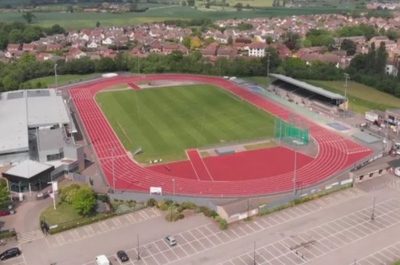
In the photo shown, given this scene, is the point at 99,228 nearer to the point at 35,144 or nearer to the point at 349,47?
the point at 35,144

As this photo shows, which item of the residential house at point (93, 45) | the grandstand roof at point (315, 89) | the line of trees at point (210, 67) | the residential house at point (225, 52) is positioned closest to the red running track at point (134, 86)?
the line of trees at point (210, 67)

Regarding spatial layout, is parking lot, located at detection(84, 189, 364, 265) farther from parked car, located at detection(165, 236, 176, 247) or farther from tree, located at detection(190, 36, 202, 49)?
tree, located at detection(190, 36, 202, 49)

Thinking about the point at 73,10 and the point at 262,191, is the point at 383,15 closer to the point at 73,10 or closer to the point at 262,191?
the point at 73,10

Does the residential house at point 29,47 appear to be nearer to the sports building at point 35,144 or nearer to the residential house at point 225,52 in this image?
the residential house at point 225,52

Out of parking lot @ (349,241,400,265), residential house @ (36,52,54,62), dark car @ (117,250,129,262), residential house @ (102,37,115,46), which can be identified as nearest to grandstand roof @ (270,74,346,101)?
parking lot @ (349,241,400,265)

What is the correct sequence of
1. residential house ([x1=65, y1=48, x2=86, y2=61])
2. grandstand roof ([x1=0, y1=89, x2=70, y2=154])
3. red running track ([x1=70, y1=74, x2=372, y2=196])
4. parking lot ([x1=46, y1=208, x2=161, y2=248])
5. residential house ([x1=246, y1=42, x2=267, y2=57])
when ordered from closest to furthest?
parking lot ([x1=46, y1=208, x2=161, y2=248]) < red running track ([x1=70, y1=74, x2=372, y2=196]) < grandstand roof ([x1=0, y1=89, x2=70, y2=154]) < residential house ([x1=65, y1=48, x2=86, y2=61]) < residential house ([x1=246, y1=42, x2=267, y2=57])

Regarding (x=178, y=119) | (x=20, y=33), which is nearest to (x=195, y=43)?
(x=20, y=33)

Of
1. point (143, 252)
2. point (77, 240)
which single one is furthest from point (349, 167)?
point (77, 240)
